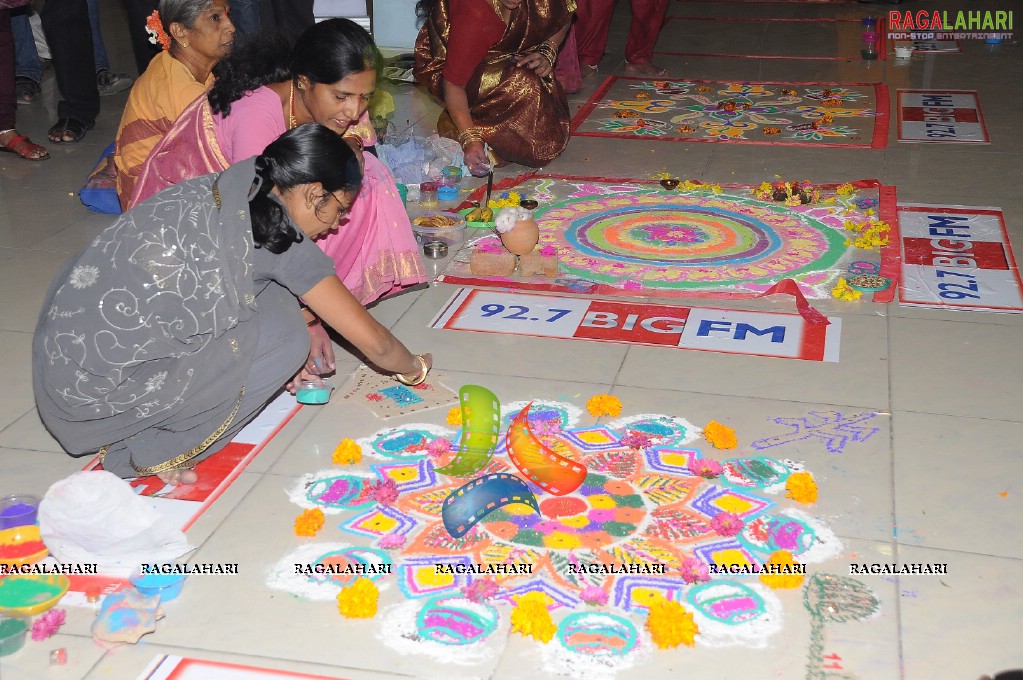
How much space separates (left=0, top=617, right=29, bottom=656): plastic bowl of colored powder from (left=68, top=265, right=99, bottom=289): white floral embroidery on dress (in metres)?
0.69

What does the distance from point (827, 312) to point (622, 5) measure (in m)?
6.29

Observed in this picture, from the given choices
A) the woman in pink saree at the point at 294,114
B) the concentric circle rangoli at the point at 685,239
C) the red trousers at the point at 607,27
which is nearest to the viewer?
the woman in pink saree at the point at 294,114

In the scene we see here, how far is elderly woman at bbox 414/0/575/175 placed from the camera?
4609mm

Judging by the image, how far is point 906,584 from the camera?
2094 mm

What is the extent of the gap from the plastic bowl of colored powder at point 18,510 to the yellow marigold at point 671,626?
4.45 feet

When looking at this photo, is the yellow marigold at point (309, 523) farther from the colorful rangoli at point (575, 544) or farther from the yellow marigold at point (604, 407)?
the yellow marigold at point (604, 407)

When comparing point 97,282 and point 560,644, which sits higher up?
point 97,282

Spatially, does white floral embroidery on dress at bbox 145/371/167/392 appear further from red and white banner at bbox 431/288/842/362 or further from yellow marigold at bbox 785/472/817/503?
yellow marigold at bbox 785/472/817/503

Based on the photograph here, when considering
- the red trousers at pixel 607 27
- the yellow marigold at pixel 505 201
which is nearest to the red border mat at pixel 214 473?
the yellow marigold at pixel 505 201

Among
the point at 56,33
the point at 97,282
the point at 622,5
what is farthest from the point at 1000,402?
the point at 622,5

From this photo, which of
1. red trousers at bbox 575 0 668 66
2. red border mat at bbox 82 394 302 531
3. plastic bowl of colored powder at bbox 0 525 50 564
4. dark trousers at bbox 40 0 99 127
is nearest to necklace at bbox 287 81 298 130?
red border mat at bbox 82 394 302 531

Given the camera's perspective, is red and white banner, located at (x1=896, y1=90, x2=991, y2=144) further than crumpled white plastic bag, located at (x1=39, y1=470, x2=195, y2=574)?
Yes

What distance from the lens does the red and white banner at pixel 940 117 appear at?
16.9 feet

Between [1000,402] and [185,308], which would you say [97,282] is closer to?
[185,308]
